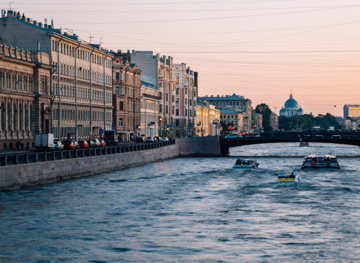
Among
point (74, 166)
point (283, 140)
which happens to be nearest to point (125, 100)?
point (283, 140)

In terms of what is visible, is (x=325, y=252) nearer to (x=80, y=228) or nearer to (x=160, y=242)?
(x=160, y=242)

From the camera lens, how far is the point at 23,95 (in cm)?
7812

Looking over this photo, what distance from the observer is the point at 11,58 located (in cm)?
7375

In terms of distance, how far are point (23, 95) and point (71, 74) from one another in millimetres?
18994

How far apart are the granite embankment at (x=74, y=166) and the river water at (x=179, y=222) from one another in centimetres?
101

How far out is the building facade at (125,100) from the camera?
11906 centimetres

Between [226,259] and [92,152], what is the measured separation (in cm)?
3888

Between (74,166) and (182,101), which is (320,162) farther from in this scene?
(182,101)

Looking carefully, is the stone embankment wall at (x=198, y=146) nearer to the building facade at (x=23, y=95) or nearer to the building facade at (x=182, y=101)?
the building facade at (x=23, y=95)

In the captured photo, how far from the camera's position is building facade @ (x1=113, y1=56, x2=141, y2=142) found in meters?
119

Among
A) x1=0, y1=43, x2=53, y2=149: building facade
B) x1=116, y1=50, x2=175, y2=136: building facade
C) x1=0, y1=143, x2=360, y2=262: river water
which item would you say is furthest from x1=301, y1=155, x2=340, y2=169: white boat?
x1=116, y1=50, x2=175, y2=136: building facade

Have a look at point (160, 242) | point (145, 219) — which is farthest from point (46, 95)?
point (160, 242)

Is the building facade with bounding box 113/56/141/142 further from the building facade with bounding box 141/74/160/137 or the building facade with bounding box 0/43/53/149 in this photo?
the building facade with bounding box 0/43/53/149

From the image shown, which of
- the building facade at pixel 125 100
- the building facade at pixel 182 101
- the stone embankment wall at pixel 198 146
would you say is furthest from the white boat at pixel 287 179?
the building facade at pixel 182 101
